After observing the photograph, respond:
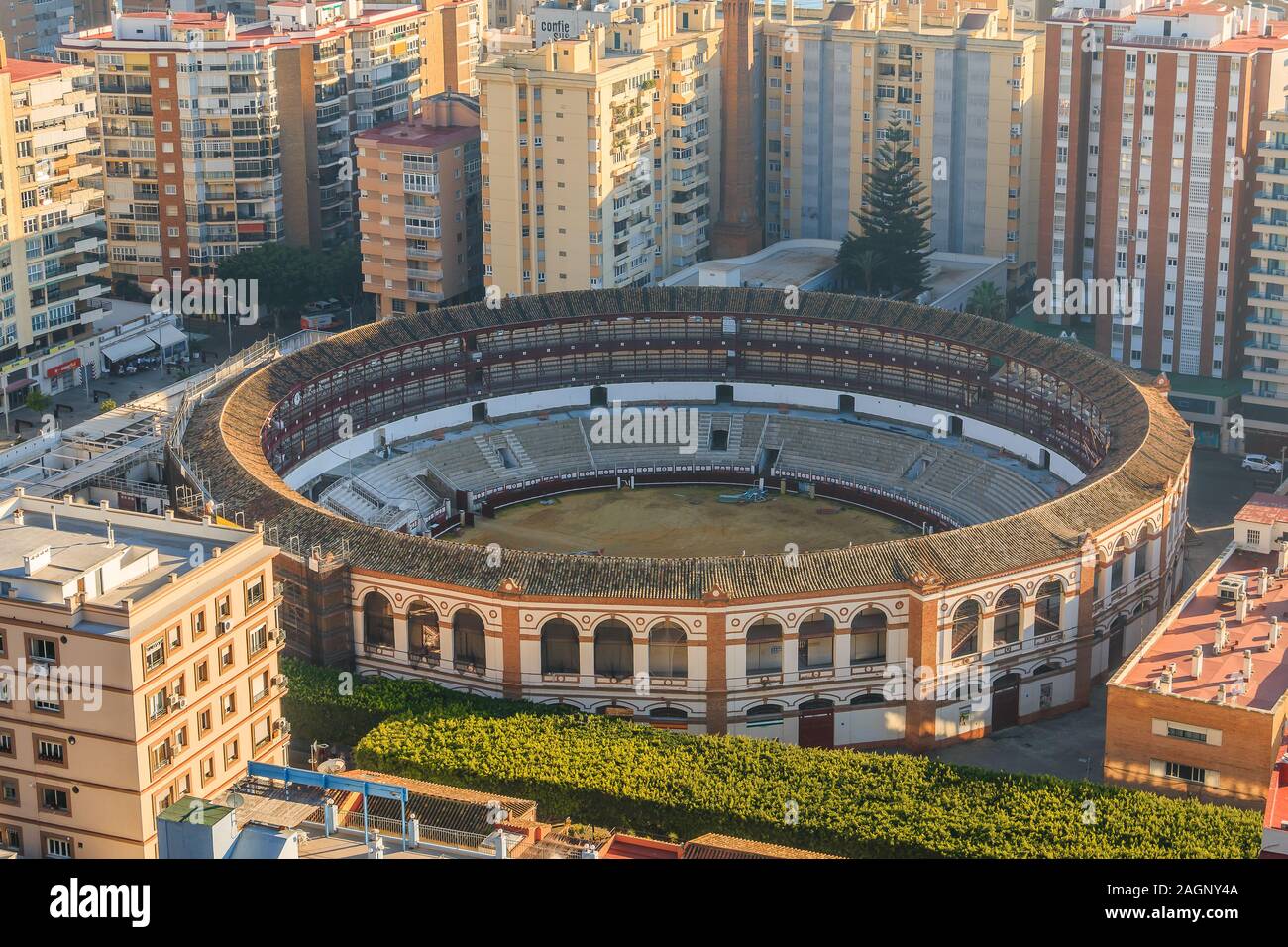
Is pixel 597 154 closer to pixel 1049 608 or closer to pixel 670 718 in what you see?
pixel 1049 608

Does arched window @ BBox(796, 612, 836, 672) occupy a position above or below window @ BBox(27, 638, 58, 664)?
below

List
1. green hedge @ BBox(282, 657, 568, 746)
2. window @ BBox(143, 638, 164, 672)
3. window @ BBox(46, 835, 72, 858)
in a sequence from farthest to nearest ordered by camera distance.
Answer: green hedge @ BBox(282, 657, 568, 746) < window @ BBox(46, 835, 72, 858) < window @ BBox(143, 638, 164, 672)

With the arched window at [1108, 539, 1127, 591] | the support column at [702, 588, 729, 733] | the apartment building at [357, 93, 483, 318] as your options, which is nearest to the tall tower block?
the apartment building at [357, 93, 483, 318]

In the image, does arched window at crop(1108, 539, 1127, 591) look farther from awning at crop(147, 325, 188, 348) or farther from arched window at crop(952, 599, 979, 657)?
awning at crop(147, 325, 188, 348)

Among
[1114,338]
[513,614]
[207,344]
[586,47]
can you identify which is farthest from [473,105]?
[513,614]

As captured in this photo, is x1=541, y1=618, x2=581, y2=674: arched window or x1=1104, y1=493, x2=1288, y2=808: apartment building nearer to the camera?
x1=1104, y1=493, x2=1288, y2=808: apartment building

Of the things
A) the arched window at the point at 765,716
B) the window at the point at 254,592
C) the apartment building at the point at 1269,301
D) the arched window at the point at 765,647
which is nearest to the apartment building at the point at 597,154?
the apartment building at the point at 1269,301

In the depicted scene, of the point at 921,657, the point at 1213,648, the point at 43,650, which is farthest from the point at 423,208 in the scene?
the point at 43,650

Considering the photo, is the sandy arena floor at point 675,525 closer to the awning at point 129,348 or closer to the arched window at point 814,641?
the arched window at point 814,641
